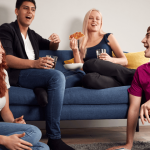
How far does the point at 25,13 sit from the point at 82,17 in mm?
909

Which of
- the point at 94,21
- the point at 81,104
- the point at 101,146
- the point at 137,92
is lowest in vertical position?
the point at 101,146

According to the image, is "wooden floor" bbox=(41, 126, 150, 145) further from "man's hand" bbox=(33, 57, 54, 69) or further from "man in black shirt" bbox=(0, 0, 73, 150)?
"man's hand" bbox=(33, 57, 54, 69)

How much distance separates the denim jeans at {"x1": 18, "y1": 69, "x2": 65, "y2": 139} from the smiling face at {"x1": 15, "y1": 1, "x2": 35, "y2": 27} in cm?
64

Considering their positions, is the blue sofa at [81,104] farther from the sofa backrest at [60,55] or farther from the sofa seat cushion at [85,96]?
the sofa backrest at [60,55]

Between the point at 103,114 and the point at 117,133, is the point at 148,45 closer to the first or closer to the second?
the point at 103,114

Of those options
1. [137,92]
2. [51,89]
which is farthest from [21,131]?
[137,92]

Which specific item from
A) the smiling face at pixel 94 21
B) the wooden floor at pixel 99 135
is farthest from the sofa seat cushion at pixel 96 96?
the smiling face at pixel 94 21

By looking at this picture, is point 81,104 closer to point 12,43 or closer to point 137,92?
point 137,92

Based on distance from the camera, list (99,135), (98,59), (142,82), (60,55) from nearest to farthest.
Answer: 1. (142,82)
2. (98,59)
3. (99,135)
4. (60,55)

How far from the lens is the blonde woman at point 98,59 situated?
5.16 feet

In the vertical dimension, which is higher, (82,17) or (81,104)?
(82,17)

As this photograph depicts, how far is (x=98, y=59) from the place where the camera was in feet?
5.30

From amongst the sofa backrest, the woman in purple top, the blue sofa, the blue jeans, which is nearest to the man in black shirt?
the blue sofa

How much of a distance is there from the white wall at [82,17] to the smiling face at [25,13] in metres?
0.51
